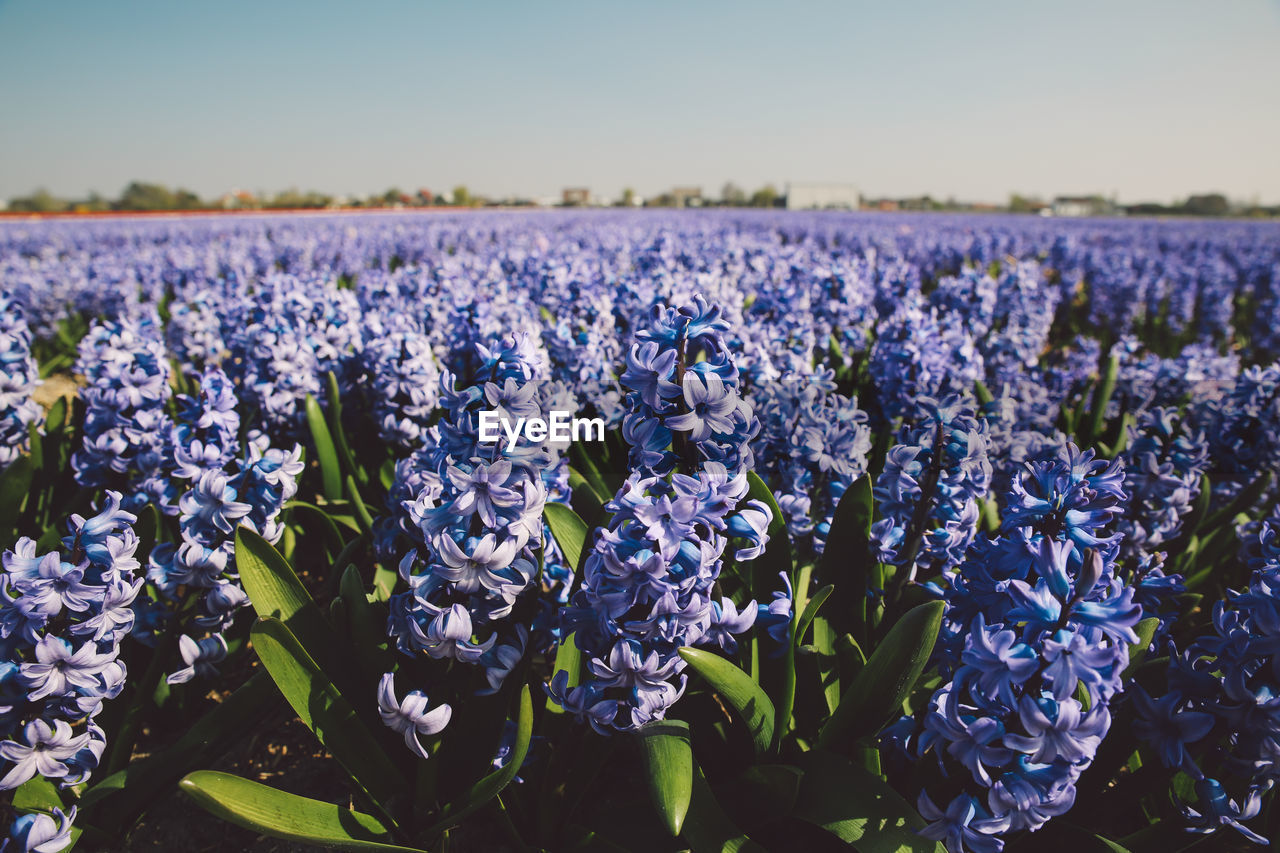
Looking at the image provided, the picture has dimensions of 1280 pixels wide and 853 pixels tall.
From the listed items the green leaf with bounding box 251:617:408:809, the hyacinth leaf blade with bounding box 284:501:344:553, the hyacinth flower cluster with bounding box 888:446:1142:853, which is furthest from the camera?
the hyacinth leaf blade with bounding box 284:501:344:553

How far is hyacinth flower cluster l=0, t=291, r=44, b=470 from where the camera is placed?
3.21 m

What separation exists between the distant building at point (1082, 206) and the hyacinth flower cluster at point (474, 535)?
65937 mm

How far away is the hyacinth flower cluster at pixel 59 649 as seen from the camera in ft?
5.26

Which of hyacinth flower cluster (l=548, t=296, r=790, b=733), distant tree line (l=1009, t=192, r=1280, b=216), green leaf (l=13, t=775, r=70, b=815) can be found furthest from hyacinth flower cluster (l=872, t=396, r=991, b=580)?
distant tree line (l=1009, t=192, r=1280, b=216)

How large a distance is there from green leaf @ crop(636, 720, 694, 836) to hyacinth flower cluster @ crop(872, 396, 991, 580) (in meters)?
1.01

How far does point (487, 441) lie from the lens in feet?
4.95

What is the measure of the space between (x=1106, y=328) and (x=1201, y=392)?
24.5ft

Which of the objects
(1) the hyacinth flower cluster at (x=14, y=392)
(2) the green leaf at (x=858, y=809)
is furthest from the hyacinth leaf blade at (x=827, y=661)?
(1) the hyacinth flower cluster at (x=14, y=392)

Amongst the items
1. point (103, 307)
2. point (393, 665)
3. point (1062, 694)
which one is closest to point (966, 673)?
point (1062, 694)

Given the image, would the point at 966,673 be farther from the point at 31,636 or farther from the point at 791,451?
the point at 31,636

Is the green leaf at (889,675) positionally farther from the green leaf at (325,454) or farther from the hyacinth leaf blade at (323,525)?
the green leaf at (325,454)

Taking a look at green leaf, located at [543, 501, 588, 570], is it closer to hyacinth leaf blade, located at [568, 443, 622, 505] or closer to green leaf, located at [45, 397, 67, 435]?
hyacinth leaf blade, located at [568, 443, 622, 505]

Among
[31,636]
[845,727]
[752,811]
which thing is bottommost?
[752,811]

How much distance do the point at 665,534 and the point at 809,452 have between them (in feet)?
3.87
